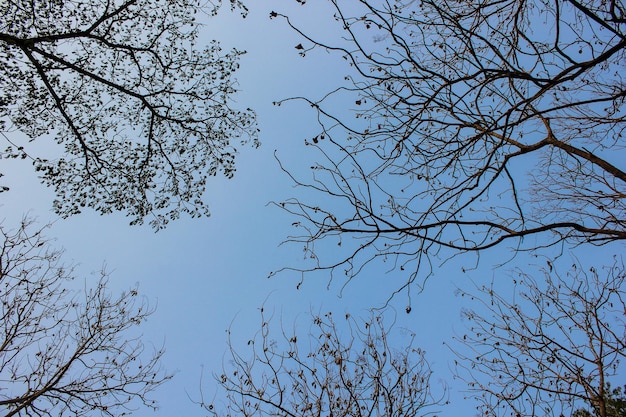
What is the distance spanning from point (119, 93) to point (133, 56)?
75cm

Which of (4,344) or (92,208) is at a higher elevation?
(92,208)

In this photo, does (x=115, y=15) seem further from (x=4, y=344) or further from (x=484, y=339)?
(x=484, y=339)

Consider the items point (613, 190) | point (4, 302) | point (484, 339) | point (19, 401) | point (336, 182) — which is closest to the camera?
point (336, 182)

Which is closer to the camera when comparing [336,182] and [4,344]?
[336,182]

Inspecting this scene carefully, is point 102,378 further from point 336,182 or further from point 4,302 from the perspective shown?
point 336,182

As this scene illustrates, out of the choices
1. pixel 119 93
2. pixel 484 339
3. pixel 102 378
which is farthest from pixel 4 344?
pixel 484 339

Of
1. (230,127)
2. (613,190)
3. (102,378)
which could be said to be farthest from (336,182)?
(102,378)

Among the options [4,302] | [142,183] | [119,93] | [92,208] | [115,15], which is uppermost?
[115,15]

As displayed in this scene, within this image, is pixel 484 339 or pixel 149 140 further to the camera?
pixel 149 140

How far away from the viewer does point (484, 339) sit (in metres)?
5.82

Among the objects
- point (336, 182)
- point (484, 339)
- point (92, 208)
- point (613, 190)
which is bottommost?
point (484, 339)

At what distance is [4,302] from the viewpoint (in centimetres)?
696

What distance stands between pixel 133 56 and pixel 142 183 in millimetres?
2356

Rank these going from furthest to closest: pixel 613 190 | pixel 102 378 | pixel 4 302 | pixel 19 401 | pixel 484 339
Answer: pixel 102 378
pixel 4 302
pixel 19 401
pixel 484 339
pixel 613 190
